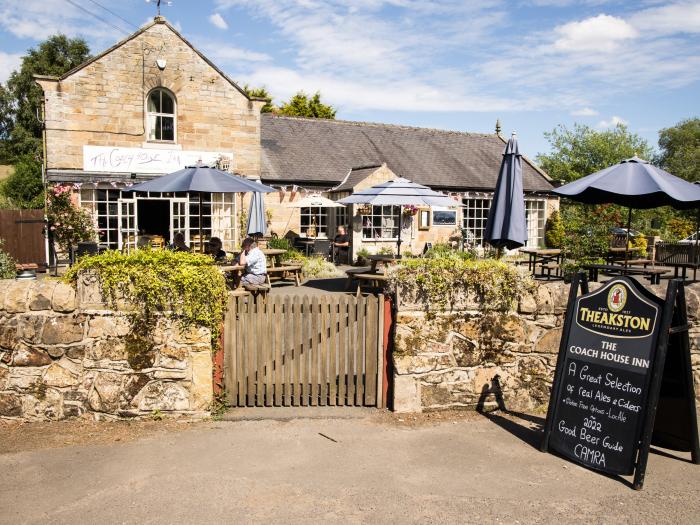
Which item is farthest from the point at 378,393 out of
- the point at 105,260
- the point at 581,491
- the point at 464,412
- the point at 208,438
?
the point at 105,260

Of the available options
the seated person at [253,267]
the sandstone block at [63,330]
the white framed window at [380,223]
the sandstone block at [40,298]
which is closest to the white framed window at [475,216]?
the white framed window at [380,223]

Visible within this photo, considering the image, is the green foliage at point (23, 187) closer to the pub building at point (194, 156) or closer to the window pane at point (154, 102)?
the pub building at point (194, 156)

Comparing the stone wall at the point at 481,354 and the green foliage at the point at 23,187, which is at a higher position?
the green foliage at the point at 23,187

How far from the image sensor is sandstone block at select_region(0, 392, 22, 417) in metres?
5.86

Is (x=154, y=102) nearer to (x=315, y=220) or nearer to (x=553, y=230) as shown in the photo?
(x=315, y=220)

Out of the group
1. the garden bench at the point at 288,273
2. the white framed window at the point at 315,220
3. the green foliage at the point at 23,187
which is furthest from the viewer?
the green foliage at the point at 23,187

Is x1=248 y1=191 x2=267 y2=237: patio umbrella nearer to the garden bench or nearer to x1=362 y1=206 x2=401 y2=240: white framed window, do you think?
the garden bench

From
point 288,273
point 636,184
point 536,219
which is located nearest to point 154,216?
point 288,273

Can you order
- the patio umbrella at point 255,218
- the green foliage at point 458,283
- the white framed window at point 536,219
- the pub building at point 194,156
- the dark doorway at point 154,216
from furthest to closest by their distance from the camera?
the white framed window at point 536,219, the dark doorway at point 154,216, the pub building at point 194,156, the patio umbrella at point 255,218, the green foliage at point 458,283

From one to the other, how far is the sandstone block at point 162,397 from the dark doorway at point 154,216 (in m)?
16.9

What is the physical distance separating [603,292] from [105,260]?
4.84m

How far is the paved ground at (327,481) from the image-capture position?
4285mm

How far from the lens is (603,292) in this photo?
17.6 ft

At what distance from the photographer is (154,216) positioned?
79.3 ft
